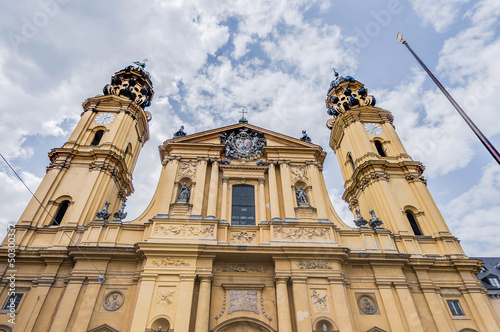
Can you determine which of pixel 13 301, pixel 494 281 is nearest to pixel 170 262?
pixel 13 301

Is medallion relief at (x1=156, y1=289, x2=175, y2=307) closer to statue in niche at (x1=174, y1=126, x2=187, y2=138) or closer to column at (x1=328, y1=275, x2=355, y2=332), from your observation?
column at (x1=328, y1=275, x2=355, y2=332)

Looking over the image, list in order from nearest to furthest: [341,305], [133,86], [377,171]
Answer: [341,305] < [377,171] < [133,86]

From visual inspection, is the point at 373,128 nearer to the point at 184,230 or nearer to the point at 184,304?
the point at 184,230

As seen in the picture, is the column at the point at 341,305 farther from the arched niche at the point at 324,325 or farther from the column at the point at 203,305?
the column at the point at 203,305

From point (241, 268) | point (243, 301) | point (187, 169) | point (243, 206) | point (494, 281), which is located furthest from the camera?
point (494, 281)

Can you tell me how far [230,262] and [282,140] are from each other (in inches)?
302

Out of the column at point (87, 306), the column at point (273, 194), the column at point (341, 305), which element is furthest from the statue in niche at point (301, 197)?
the column at point (87, 306)

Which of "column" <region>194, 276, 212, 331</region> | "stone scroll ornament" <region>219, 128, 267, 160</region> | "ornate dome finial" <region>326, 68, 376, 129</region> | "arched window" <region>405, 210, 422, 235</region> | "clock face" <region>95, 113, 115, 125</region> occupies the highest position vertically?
"ornate dome finial" <region>326, 68, 376, 129</region>

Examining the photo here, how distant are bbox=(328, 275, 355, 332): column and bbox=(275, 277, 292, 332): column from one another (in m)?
1.67

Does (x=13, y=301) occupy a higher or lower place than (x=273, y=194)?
lower

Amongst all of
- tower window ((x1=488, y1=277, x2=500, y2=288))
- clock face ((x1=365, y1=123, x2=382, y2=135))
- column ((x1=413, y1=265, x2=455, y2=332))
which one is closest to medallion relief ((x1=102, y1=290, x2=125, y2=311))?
column ((x1=413, y1=265, x2=455, y2=332))

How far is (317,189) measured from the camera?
581 inches

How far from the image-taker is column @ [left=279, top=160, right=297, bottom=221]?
13.5 meters

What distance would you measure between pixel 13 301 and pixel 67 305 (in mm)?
2195
